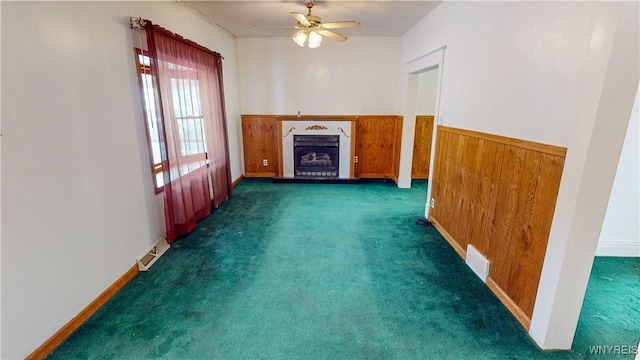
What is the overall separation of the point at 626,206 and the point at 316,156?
402 centimetres

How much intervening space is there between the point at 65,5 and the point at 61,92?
21.8 inches

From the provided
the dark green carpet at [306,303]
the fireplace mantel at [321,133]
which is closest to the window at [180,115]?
the dark green carpet at [306,303]

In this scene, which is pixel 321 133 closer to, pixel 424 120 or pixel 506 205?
pixel 424 120

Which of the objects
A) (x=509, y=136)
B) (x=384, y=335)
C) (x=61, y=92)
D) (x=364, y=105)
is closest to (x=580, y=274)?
(x=509, y=136)

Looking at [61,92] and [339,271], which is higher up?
[61,92]

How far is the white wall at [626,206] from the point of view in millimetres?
2436

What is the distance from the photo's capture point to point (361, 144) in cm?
552

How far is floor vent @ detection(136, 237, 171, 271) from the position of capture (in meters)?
2.50

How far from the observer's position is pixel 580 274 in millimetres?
1610

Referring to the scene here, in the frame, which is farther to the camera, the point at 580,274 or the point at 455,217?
the point at 455,217

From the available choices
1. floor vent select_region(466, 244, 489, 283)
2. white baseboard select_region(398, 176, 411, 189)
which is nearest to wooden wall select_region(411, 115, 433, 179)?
white baseboard select_region(398, 176, 411, 189)

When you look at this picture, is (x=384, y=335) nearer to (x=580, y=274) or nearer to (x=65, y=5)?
(x=580, y=274)

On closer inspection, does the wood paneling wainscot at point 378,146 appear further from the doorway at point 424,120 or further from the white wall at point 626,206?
the white wall at point 626,206

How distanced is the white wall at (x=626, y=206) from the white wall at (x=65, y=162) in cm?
403
